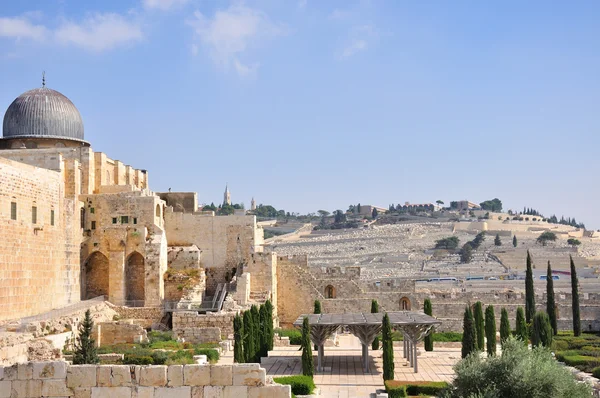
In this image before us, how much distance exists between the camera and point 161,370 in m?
9.69

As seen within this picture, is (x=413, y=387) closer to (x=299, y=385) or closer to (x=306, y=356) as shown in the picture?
(x=299, y=385)

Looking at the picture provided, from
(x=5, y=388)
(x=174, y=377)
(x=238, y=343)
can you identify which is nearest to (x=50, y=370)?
(x=5, y=388)

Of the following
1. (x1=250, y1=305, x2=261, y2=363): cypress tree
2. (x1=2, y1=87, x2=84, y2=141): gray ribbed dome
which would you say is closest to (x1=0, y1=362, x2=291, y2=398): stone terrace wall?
(x1=250, y1=305, x2=261, y2=363): cypress tree

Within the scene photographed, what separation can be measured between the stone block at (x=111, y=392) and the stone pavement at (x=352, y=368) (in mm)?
11092

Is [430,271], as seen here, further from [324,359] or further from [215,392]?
[215,392]

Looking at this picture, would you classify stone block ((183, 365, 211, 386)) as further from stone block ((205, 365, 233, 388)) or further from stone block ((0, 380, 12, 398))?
stone block ((0, 380, 12, 398))

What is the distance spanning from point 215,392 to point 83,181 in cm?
2681

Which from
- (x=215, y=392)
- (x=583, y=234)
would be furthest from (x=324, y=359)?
(x=583, y=234)

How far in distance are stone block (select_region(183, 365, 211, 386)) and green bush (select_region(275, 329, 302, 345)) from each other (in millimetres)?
22362

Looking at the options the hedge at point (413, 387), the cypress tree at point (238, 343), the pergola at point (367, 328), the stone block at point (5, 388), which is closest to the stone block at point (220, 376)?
the stone block at point (5, 388)

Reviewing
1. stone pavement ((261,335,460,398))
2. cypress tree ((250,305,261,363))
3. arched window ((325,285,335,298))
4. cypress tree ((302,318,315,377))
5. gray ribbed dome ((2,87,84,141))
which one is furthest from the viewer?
arched window ((325,285,335,298))

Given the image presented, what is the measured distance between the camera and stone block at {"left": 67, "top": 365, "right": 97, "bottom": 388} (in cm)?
975

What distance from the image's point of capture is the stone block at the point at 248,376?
970cm

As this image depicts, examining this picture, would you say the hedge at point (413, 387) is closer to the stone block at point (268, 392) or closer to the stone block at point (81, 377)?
the stone block at point (268, 392)
